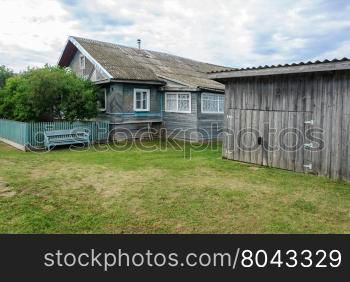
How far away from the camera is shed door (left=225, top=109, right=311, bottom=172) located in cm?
918

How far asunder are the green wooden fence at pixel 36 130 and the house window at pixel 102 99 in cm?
172

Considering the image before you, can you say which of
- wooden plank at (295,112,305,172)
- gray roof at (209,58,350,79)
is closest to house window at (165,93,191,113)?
gray roof at (209,58,350,79)

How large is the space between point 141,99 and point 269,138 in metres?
9.92

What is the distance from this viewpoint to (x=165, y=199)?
6613 mm

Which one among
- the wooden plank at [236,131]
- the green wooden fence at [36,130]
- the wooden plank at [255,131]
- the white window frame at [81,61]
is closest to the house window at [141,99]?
the green wooden fence at [36,130]

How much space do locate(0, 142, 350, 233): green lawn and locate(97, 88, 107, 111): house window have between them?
7.54 metres

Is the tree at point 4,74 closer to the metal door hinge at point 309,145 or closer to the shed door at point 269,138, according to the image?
the shed door at point 269,138

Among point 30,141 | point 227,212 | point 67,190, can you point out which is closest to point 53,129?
point 30,141

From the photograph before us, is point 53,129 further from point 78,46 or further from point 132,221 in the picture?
point 132,221

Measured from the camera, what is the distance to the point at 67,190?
725 cm

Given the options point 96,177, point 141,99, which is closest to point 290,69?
point 96,177

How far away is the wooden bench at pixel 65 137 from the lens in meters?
13.9

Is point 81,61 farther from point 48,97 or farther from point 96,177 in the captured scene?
point 96,177

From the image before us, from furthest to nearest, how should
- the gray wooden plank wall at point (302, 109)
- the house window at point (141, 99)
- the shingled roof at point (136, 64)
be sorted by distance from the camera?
the house window at point (141, 99) < the shingled roof at point (136, 64) < the gray wooden plank wall at point (302, 109)
